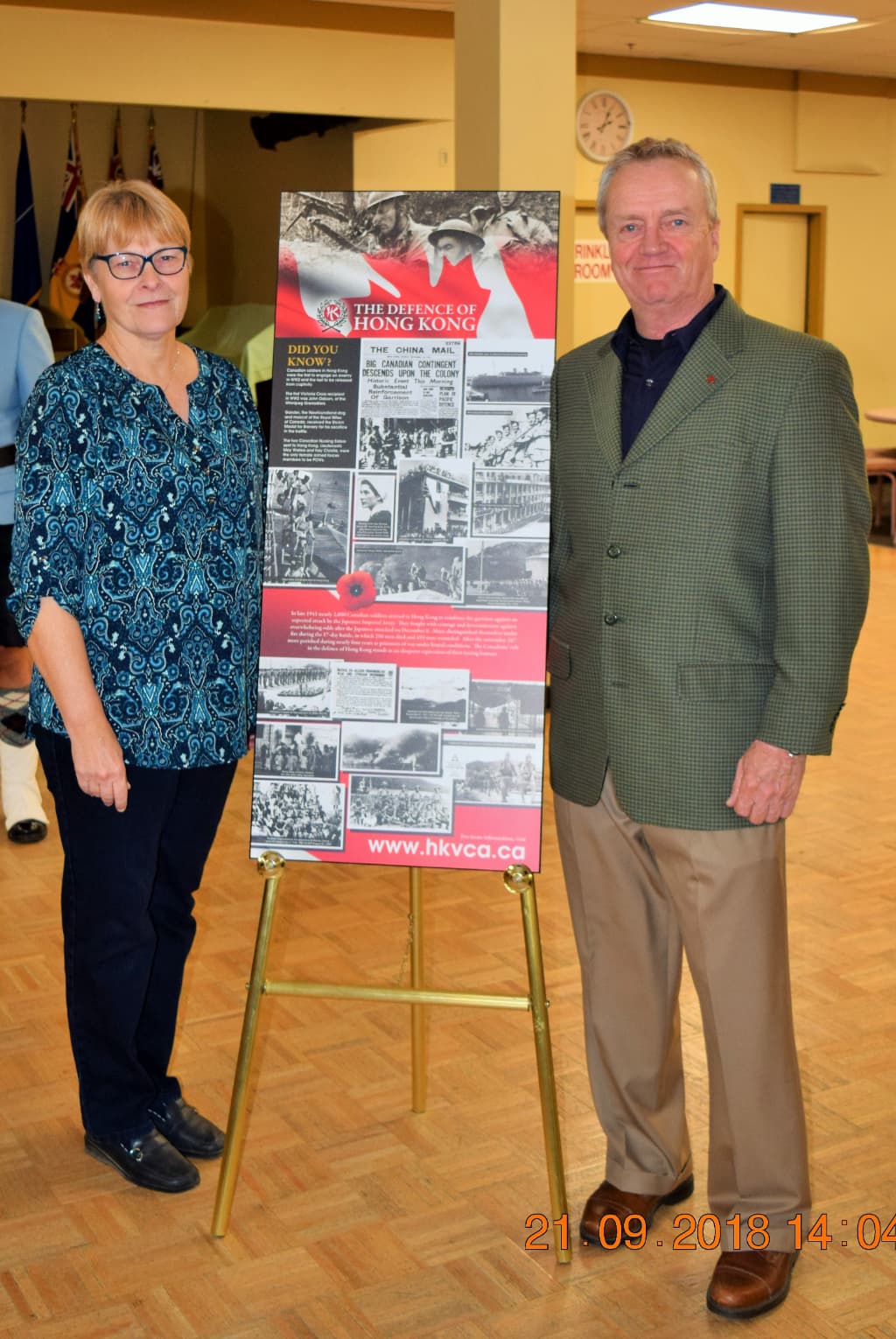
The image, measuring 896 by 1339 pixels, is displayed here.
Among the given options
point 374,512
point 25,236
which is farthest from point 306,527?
point 25,236

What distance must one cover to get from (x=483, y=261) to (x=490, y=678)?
67 centimetres

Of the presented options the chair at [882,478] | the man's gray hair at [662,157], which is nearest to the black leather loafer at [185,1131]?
the man's gray hair at [662,157]

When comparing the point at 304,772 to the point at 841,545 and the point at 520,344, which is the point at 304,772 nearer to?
the point at 520,344

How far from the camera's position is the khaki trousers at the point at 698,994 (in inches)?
86.3

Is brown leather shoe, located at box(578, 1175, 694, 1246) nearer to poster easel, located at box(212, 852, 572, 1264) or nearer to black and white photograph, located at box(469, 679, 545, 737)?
poster easel, located at box(212, 852, 572, 1264)

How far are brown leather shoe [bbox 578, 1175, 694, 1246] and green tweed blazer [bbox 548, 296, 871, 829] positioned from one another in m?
0.69

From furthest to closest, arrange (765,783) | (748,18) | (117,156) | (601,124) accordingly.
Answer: (601,124) < (117,156) < (748,18) < (765,783)

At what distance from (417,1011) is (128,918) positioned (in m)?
0.62

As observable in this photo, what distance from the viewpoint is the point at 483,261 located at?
2336 mm

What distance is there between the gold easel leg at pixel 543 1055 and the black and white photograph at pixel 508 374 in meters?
0.75

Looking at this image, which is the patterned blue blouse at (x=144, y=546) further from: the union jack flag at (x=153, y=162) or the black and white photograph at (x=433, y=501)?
the union jack flag at (x=153, y=162)

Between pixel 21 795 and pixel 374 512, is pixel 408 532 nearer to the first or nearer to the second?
pixel 374 512

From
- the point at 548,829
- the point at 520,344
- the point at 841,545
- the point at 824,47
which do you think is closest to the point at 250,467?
the point at 520,344

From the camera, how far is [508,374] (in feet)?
7.63
